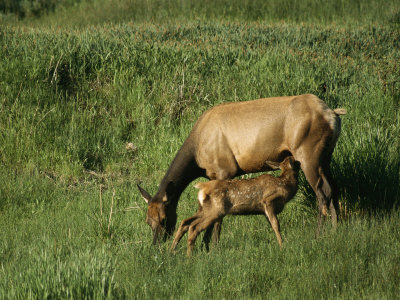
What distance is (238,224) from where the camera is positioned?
8492 mm

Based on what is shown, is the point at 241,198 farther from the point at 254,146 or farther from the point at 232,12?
the point at 232,12

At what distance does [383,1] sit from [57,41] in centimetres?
1343

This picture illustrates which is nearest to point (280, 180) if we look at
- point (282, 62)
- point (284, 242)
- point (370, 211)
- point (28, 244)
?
point (284, 242)

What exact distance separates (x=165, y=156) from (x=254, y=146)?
133 inches

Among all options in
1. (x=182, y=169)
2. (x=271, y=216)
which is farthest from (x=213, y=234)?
(x=182, y=169)

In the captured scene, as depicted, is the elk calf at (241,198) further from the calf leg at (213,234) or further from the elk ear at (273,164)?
the calf leg at (213,234)

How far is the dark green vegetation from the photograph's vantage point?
6.14 m

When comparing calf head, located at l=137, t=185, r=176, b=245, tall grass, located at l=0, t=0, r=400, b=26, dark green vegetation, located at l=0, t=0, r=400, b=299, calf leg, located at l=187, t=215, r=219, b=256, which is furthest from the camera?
tall grass, located at l=0, t=0, r=400, b=26

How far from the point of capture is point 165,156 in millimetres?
11008

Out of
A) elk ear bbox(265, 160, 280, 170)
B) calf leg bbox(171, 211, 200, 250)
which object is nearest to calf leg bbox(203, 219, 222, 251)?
calf leg bbox(171, 211, 200, 250)

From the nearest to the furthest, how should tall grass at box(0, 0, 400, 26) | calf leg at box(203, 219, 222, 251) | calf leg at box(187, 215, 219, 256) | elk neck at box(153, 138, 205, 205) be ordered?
calf leg at box(187, 215, 219, 256) → calf leg at box(203, 219, 222, 251) → elk neck at box(153, 138, 205, 205) → tall grass at box(0, 0, 400, 26)

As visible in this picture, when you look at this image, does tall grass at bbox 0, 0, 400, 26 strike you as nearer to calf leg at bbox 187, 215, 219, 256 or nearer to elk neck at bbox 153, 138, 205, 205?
elk neck at bbox 153, 138, 205, 205

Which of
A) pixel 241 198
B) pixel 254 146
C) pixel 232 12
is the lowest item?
pixel 241 198

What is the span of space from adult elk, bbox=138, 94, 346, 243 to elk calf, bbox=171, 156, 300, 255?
0.84 ft
